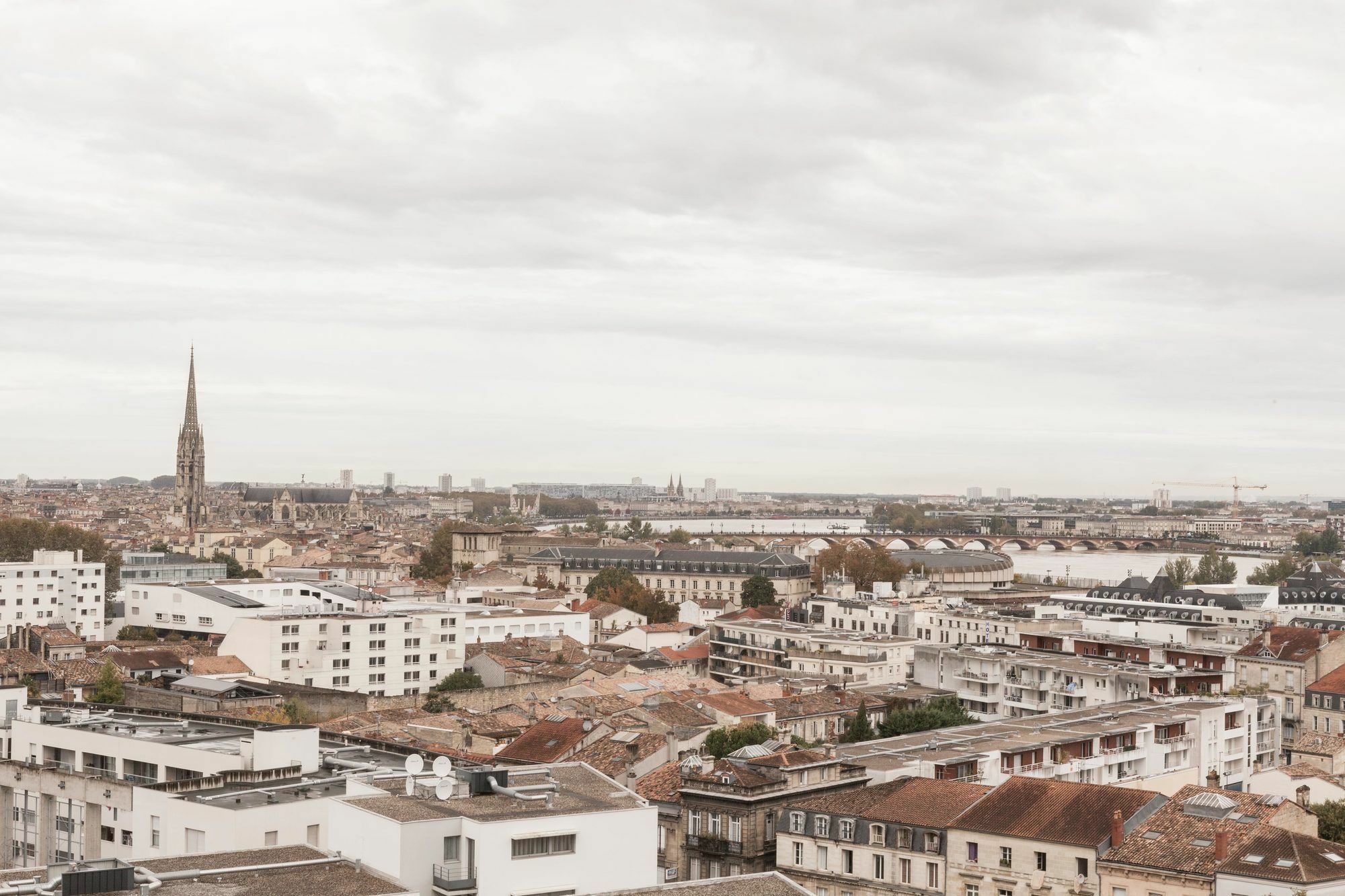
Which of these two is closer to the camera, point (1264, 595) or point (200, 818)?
point (200, 818)

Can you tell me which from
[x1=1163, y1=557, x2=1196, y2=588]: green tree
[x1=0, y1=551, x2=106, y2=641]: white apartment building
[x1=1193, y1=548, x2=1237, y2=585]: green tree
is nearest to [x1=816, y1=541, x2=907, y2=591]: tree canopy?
[x1=1163, y1=557, x2=1196, y2=588]: green tree

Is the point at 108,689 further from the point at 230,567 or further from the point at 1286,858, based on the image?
the point at 230,567

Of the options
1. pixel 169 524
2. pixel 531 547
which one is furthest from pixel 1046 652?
pixel 169 524

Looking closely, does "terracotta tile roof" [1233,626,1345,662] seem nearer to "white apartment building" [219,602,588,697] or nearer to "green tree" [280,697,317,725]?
"white apartment building" [219,602,588,697]

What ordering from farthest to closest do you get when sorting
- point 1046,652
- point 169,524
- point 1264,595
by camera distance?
1. point 169,524
2. point 1264,595
3. point 1046,652

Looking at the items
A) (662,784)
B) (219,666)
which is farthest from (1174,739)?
(219,666)

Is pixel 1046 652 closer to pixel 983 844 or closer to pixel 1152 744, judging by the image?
pixel 1152 744

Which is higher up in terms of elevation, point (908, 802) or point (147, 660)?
point (908, 802)

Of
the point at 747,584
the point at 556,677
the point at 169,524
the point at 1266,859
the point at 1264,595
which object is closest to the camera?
the point at 1266,859
